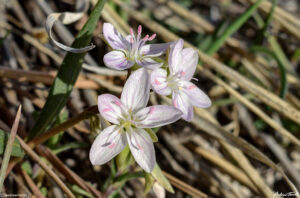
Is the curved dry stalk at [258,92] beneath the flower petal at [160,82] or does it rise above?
beneath

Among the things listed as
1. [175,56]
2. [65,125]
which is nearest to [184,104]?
[175,56]

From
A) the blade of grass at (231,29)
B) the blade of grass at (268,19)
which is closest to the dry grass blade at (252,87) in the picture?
the blade of grass at (231,29)

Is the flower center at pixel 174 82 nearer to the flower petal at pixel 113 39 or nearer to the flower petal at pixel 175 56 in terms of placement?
the flower petal at pixel 175 56

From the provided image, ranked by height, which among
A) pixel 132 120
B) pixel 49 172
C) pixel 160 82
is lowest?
pixel 49 172

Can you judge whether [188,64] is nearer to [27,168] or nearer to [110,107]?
[110,107]

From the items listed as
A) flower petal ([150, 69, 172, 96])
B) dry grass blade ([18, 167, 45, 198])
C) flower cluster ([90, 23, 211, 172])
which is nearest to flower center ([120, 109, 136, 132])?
flower cluster ([90, 23, 211, 172])

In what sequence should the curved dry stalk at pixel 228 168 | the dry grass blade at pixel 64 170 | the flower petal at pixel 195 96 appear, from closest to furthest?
the flower petal at pixel 195 96
the dry grass blade at pixel 64 170
the curved dry stalk at pixel 228 168
